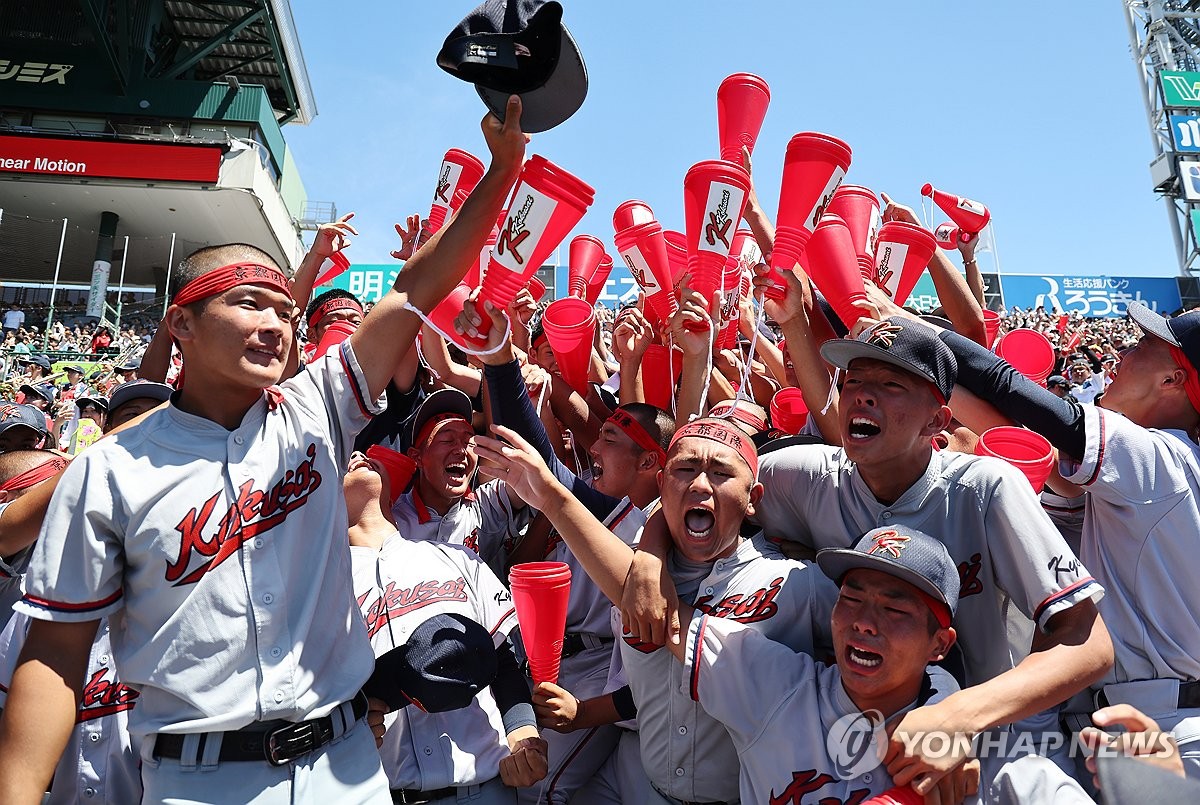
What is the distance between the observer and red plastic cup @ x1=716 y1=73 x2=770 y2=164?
353cm

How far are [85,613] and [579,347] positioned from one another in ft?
9.93

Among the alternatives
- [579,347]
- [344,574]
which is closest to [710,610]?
[344,574]

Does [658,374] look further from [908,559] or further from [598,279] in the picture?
[908,559]

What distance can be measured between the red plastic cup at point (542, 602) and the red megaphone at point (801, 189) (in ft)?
5.08

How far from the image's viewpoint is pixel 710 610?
2.57m

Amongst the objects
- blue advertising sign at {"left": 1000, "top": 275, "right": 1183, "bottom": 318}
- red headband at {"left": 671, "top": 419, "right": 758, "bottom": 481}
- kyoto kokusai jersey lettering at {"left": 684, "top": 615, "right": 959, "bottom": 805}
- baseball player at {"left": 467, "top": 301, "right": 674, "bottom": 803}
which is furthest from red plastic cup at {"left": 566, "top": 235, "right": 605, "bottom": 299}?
blue advertising sign at {"left": 1000, "top": 275, "right": 1183, "bottom": 318}

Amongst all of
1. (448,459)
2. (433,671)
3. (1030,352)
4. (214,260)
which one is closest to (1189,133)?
(1030,352)

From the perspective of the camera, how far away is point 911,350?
2.43m

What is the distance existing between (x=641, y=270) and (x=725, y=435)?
75.3 inches

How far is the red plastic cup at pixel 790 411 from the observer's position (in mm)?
4309

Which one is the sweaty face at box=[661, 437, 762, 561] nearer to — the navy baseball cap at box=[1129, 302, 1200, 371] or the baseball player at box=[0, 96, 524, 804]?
the baseball player at box=[0, 96, 524, 804]

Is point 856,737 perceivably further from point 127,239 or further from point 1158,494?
point 127,239

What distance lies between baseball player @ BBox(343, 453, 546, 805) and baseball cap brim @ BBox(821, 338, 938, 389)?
1.48m

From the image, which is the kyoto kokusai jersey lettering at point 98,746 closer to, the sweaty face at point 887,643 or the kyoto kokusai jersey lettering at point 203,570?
the kyoto kokusai jersey lettering at point 203,570
